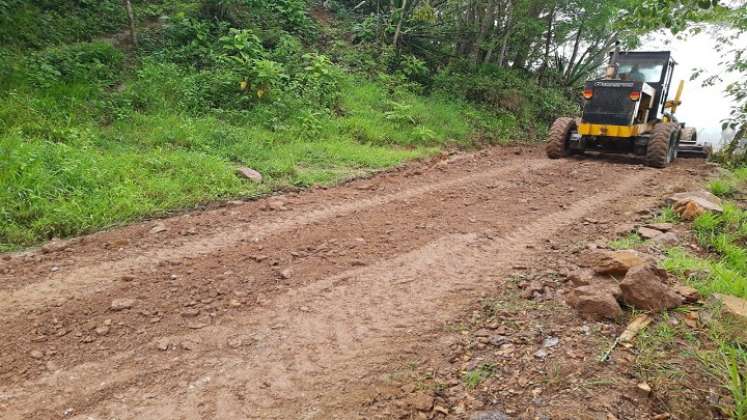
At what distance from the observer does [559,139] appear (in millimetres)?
10164

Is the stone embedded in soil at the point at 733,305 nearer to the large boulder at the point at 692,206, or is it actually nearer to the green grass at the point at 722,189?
the large boulder at the point at 692,206

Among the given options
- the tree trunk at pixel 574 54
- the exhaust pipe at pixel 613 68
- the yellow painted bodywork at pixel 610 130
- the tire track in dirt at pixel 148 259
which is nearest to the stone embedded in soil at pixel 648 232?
the tire track in dirt at pixel 148 259

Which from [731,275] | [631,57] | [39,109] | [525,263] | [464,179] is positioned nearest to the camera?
[731,275]

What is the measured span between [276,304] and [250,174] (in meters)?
3.42

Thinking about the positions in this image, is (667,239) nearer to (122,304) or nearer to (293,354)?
(293,354)

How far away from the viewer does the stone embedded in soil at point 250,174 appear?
267 inches

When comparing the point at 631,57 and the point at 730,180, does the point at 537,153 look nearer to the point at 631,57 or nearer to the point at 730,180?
the point at 631,57

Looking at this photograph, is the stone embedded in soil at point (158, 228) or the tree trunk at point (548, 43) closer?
the stone embedded in soil at point (158, 228)

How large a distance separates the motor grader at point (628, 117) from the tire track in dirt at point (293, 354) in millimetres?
6570

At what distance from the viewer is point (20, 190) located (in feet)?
17.4

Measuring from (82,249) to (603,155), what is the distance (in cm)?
1075

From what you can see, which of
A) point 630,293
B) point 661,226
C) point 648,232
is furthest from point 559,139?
point 630,293

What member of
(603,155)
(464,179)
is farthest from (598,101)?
(464,179)

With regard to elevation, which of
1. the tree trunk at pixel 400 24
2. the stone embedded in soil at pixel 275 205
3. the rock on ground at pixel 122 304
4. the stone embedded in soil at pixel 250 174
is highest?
the tree trunk at pixel 400 24
